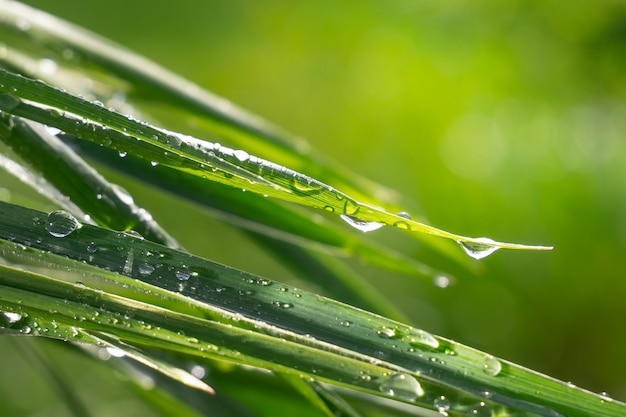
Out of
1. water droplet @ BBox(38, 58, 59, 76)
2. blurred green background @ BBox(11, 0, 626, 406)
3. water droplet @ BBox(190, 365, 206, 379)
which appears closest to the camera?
water droplet @ BBox(190, 365, 206, 379)

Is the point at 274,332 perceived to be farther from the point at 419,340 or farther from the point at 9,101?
the point at 9,101

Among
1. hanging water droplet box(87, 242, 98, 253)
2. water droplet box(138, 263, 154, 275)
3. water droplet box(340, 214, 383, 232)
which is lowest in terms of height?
water droplet box(138, 263, 154, 275)

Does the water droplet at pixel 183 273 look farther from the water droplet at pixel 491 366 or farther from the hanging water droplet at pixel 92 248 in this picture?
the water droplet at pixel 491 366

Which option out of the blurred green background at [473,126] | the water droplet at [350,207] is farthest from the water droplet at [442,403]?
the blurred green background at [473,126]

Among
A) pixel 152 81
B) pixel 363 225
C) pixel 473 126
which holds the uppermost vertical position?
pixel 473 126

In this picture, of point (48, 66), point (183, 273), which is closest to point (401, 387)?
point (183, 273)

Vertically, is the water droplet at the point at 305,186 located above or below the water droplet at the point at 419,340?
above

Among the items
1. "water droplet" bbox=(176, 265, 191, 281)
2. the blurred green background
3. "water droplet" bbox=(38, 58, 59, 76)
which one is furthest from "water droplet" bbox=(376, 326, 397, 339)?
the blurred green background

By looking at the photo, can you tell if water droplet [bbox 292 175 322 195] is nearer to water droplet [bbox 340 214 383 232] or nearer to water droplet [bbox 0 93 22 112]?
water droplet [bbox 340 214 383 232]
